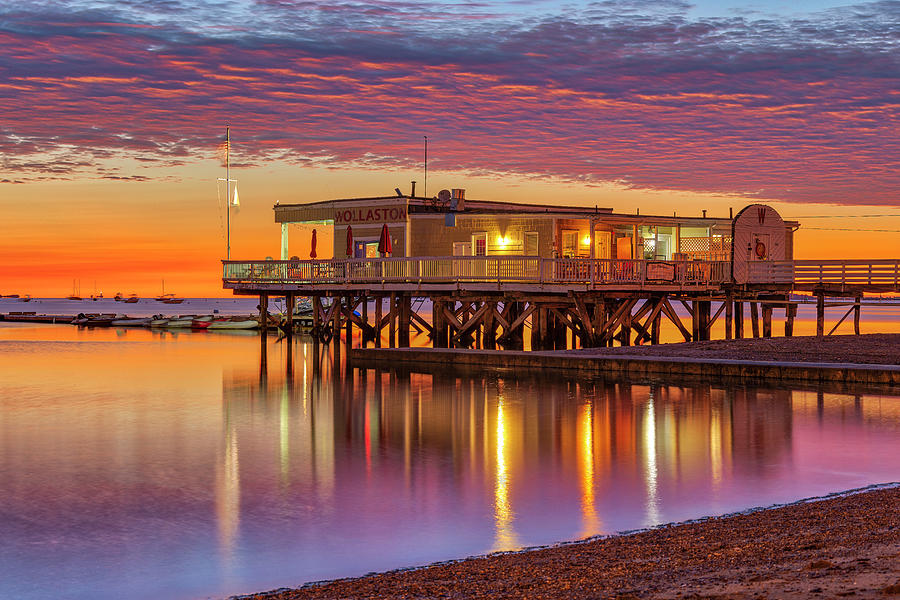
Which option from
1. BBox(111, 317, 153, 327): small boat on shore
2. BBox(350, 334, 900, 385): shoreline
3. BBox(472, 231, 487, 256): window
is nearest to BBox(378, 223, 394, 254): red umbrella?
BBox(472, 231, 487, 256): window

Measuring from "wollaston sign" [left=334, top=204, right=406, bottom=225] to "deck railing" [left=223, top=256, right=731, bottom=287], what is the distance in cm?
267

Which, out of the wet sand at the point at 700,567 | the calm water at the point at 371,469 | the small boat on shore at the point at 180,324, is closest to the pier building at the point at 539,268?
the calm water at the point at 371,469

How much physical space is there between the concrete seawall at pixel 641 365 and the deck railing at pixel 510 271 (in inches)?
211

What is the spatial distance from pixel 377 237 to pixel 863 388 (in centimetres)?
2626

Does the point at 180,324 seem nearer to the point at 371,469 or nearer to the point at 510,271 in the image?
the point at 510,271

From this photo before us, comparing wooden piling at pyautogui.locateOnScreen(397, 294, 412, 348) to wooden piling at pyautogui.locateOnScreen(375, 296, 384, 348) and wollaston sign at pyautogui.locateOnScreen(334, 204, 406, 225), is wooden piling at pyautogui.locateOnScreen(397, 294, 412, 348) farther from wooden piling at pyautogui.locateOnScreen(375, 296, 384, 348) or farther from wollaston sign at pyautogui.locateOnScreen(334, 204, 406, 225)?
wollaston sign at pyautogui.locateOnScreen(334, 204, 406, 225)

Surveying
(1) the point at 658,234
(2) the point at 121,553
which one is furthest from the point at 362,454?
(1) the point at 658,234

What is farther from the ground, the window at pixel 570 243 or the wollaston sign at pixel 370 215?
the wollaston sign at pixel 370 215

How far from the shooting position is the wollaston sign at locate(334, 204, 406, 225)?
4600 cm

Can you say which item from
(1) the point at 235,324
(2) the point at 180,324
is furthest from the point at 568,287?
(2) the point at 180,324

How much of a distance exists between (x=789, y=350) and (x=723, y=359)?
2847 mm

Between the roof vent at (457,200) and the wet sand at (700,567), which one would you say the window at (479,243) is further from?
the wet sand at (700,567)

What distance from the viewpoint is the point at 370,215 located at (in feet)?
155

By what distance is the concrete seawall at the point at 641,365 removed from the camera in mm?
25672
